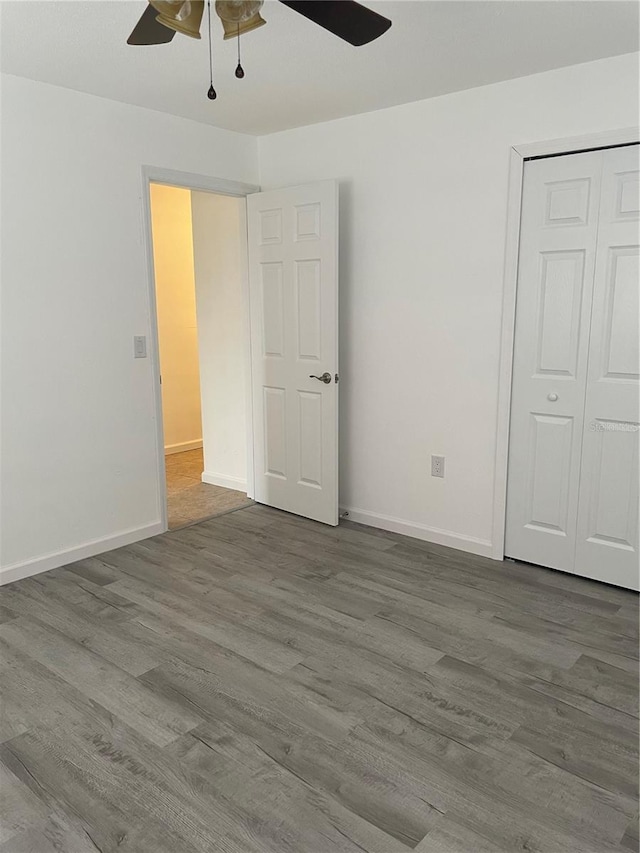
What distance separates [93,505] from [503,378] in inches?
90.5

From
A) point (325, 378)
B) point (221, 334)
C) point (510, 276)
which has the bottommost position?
point (325, 378)

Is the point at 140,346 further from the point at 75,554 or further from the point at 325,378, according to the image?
the point at 75,554

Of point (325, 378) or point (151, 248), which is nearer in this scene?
point (151, 248)

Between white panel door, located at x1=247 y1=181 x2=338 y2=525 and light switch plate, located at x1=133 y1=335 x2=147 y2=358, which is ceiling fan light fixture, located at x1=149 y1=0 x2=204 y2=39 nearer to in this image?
white panel door, located at x1=247 y1=181 x2=338 y2=525

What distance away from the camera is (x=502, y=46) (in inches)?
105

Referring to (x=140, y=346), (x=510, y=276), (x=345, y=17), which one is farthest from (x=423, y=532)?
(x=345, y=17)

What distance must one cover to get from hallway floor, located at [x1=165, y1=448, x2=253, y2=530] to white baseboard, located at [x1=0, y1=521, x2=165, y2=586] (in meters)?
0.23

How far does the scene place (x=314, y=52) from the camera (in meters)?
2.70

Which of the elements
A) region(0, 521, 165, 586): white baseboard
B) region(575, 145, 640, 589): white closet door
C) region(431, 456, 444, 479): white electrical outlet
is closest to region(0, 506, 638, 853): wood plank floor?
region(0, 521, 165, 586): white baseboard

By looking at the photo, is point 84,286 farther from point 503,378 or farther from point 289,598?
point 503,378

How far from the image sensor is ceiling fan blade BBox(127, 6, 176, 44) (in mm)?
1937

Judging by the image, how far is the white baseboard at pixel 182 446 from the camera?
19.7 feet

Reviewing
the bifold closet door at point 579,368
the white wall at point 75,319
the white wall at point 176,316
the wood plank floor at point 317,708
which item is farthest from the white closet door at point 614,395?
the white wall at point 176,316

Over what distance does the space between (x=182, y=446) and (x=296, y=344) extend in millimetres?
2529
